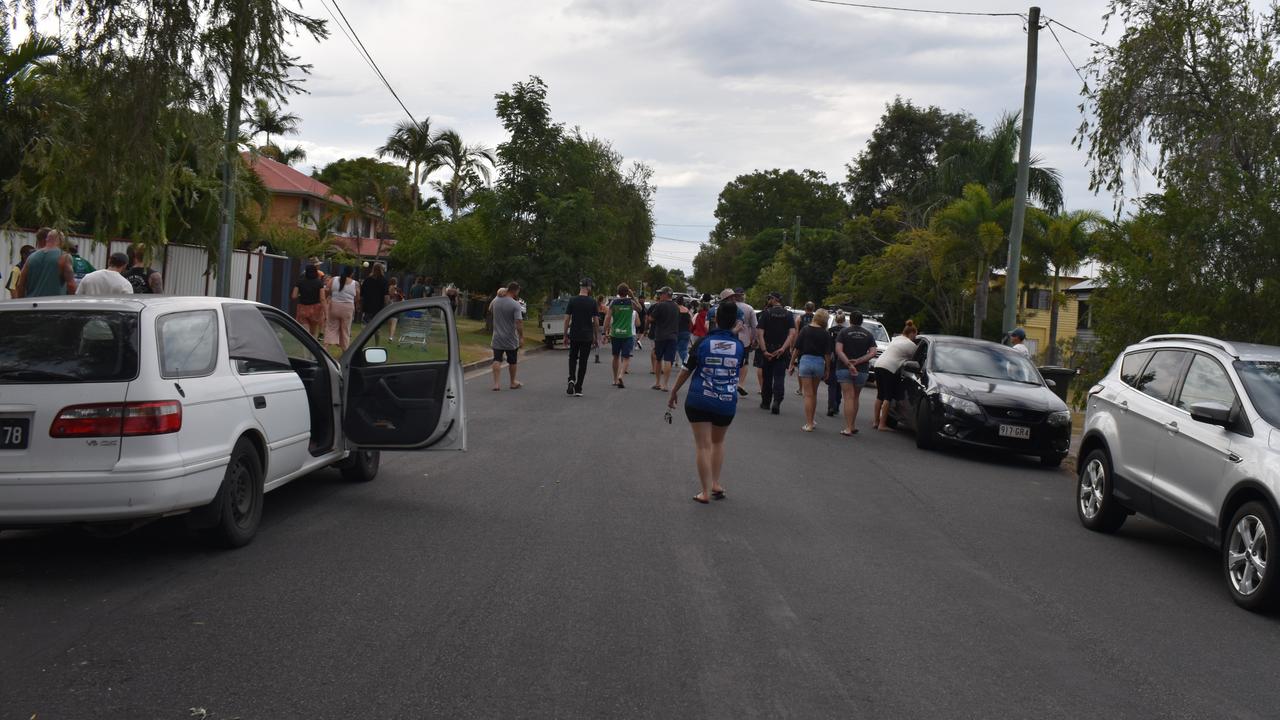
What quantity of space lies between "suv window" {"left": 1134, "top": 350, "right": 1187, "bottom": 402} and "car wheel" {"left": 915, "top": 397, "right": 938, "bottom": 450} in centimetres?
433

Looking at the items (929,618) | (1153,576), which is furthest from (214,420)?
(1153,576)

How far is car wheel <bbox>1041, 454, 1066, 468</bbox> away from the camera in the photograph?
13284 millimetres

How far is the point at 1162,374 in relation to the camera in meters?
→ 8.99

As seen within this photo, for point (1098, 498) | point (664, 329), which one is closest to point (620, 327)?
point (664, 329)

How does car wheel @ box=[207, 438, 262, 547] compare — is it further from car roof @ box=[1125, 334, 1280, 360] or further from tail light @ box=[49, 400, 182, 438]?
car roof @ box=[1125, 334, 1280, 360]

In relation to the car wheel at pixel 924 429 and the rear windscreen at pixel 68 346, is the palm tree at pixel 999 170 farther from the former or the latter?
the rear windscreen at pixel 68 346

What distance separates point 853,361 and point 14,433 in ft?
36.5

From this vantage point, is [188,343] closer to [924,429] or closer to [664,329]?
[924,429]

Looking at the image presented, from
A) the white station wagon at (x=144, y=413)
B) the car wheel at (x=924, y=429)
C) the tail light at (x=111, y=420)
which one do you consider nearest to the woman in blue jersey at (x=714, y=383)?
the white station wagon at (x=144, y=413)

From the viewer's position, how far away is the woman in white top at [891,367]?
598 inches

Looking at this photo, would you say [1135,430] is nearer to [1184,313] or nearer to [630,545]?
[630,545]

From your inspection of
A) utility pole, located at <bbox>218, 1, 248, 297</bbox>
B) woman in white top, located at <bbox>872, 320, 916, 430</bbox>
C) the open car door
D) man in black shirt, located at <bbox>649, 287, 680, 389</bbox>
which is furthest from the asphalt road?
man in black shirt, located at <bbox>649, 287, 680, 389</bbox>

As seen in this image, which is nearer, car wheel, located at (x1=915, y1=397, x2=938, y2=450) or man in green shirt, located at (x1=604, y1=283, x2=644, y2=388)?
car wheel, located at (x1=915, y1=397, x2=938, y2=450)

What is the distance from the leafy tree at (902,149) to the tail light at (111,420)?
56.0 metres
